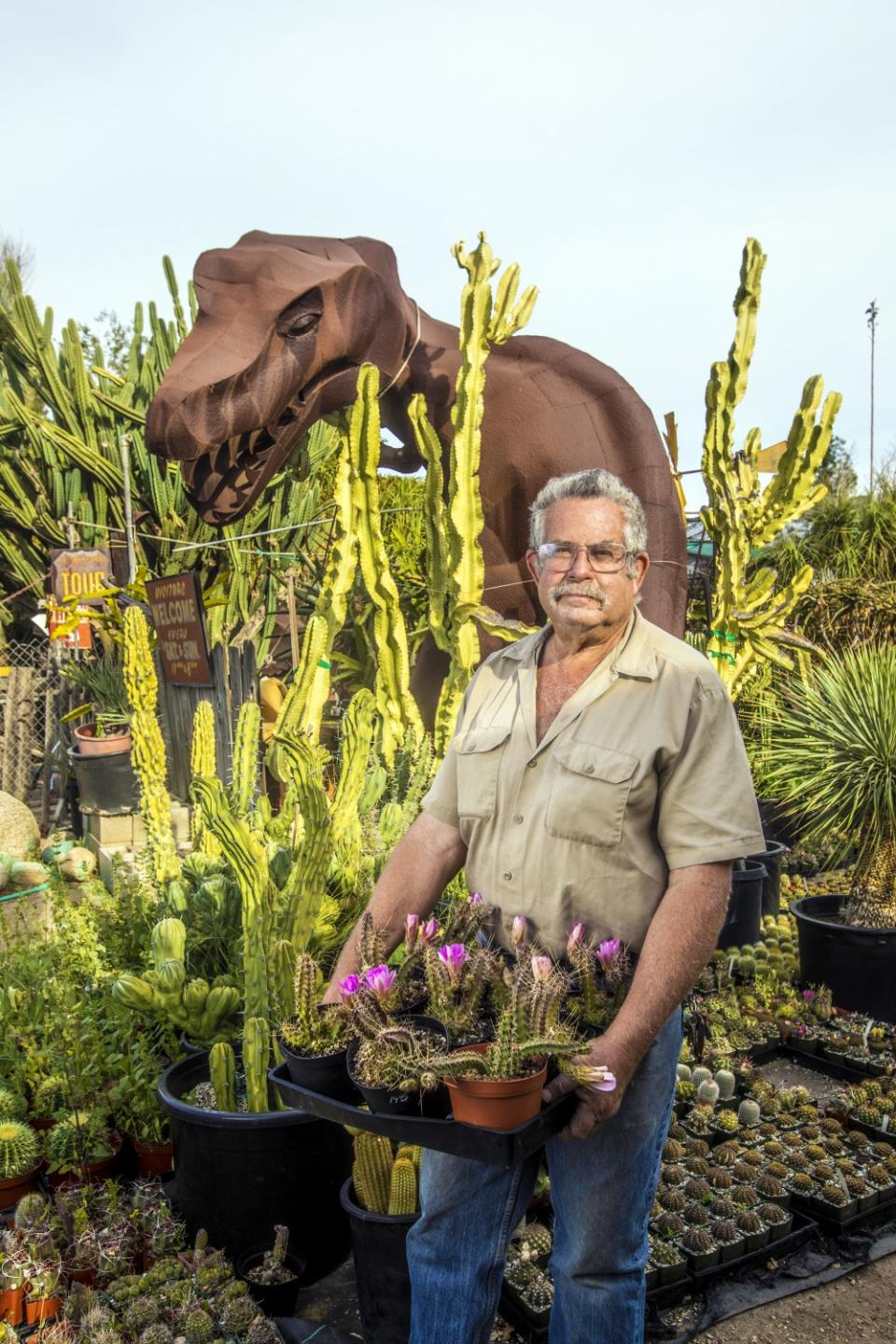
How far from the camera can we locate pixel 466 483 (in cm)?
488

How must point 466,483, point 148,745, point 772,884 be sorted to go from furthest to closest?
point 772,884 < point 466,483 < point 148,745

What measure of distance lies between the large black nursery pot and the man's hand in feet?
3.64

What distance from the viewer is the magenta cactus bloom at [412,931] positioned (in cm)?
197

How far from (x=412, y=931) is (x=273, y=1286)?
3.73 feet

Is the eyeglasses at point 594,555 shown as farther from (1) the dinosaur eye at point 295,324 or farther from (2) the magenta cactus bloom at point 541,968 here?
(1) the dinosaur eye at point 295,324

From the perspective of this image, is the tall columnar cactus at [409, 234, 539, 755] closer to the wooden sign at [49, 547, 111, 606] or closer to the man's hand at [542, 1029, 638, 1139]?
the man's hand at [542, 1029, 638, 1139]

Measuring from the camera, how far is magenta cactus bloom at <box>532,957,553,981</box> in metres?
1.64

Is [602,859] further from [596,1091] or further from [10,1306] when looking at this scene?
[10,1306]

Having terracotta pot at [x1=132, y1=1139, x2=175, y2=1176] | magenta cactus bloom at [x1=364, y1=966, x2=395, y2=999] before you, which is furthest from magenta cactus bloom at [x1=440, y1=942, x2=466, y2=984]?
terracotta pot at [x1=132, y1=1139, x2=175, y2=1176]

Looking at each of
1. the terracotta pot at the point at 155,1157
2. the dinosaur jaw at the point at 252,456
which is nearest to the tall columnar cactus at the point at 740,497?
the dinosaur jaw at the point at 252,456

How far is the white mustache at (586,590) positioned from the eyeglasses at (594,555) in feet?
0.08

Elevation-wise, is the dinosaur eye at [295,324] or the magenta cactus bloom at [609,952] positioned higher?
the dinosaur eye at [295,324]

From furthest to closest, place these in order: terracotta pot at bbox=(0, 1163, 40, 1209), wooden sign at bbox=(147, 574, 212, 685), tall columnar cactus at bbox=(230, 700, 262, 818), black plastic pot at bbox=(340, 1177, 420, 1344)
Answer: wooden sign at bbox=(147, 574, 212, 685) → tall columnar cactus at bbox=(230, 700, 262, 818) → terracotta pot at bbox=(0, 1163, 40, 1209) → black plastic pot at bbox=(340, 1177, 420, 1344)

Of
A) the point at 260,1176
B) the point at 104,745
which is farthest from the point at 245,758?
the point at 104,745
